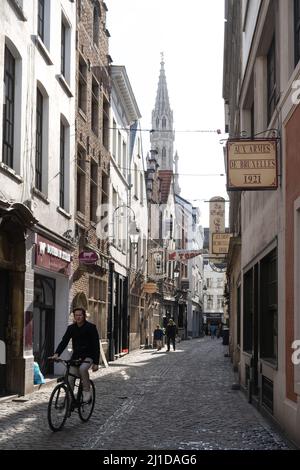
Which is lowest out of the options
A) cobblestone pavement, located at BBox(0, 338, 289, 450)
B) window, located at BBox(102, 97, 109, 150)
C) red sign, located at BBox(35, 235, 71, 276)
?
cobblestone pavement, located at BBox(0, 338, 289, 450)

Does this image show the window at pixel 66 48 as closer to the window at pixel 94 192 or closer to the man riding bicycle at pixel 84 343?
the window at pixel 94 192

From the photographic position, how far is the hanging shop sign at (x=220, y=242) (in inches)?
1146

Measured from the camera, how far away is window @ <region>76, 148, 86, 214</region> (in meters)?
21.8

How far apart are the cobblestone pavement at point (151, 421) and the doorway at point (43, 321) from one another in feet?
4.96

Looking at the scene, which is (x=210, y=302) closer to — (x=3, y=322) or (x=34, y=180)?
(x=34, y=180)

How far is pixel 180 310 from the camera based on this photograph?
206ft

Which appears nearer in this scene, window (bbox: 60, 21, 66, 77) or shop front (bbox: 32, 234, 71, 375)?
shop front (bbox: 32, 234, 71, 375)

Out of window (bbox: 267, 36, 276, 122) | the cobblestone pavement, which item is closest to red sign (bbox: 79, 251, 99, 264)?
the cobblestone pavement

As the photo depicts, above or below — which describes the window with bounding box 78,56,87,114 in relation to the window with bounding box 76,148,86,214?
above

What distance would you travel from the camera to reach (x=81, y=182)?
22.2 meters

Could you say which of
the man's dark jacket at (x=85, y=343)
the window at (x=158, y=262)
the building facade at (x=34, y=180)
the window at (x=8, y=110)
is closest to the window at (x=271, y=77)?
the building facade at (x=34, y=180)

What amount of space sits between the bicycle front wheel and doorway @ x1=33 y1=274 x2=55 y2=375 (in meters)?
7.15

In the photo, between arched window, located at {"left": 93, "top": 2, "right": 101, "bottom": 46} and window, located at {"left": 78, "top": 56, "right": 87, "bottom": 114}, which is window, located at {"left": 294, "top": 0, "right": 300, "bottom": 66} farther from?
arched window, located at {"left": 93, "top": 2, "right": 101, "bottom": 46}
